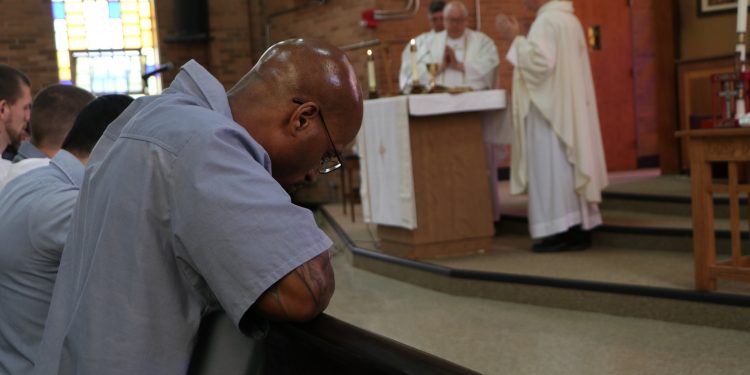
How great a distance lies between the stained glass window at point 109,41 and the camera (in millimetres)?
12516

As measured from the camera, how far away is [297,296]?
115cm

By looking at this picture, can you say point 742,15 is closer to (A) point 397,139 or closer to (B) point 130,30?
(A) point 397,139

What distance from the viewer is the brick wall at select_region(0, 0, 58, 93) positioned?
459 inches

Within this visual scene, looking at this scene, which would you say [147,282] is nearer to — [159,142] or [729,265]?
[159,142]

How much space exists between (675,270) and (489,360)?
172 cm

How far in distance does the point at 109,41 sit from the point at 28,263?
11483 mm

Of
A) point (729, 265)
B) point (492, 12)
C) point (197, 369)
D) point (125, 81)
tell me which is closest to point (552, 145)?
point (729, 265)

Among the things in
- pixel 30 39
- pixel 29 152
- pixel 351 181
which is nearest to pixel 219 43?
pixel 30 39

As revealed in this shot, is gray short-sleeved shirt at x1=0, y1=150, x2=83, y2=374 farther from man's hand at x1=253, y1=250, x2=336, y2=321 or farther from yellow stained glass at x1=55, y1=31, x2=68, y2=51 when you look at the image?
yellow stained glass at x1=55, y1=31, x2=68, y2=51

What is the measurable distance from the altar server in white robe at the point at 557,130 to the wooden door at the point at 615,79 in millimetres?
4288

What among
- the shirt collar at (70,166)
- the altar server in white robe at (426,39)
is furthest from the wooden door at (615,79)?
the shirt collar at (70,166)

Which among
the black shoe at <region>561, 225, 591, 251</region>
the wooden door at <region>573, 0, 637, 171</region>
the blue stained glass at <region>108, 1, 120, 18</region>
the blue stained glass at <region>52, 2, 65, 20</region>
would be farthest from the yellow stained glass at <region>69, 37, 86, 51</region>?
the black shoe at <region>561, 225, 591, 251</region>

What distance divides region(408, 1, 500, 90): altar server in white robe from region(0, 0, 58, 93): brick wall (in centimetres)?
611

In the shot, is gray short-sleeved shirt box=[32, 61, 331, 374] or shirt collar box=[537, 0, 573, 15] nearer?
gray short-sleeved shirt box=[32, 61, 331, 374]
